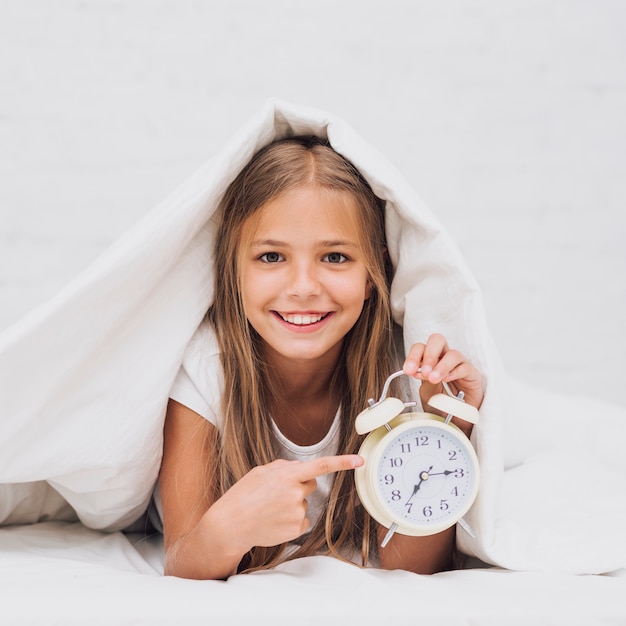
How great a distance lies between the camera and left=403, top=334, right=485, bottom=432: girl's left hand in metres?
1.19

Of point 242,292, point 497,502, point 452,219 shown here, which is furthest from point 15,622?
point 452,219

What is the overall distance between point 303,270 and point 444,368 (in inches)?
11.2

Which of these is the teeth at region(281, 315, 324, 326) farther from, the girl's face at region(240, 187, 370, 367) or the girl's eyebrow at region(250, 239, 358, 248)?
the girl's eyebrow at region(250, 239, 358, 248)

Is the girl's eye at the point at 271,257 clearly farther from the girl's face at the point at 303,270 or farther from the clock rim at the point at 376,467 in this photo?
the clock rim at the point at 376,467

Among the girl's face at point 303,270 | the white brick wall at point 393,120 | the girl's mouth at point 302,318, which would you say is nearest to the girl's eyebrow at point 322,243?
the girl's face at point 303,270

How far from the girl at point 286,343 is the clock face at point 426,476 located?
0.12 meters

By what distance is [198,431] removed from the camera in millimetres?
1398

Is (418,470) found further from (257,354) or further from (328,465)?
(257,354)

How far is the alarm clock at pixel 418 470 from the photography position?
45.1 inches

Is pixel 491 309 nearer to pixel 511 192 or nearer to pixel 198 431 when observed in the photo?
pixel 511 192

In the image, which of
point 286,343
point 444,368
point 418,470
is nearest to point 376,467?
point 418,470

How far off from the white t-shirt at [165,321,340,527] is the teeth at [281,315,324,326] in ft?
0.50

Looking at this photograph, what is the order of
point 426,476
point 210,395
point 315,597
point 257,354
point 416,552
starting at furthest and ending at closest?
point 257,354, point 210,395, point 416,552, point 426,476, point 315,597

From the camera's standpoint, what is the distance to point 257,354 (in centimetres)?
152
